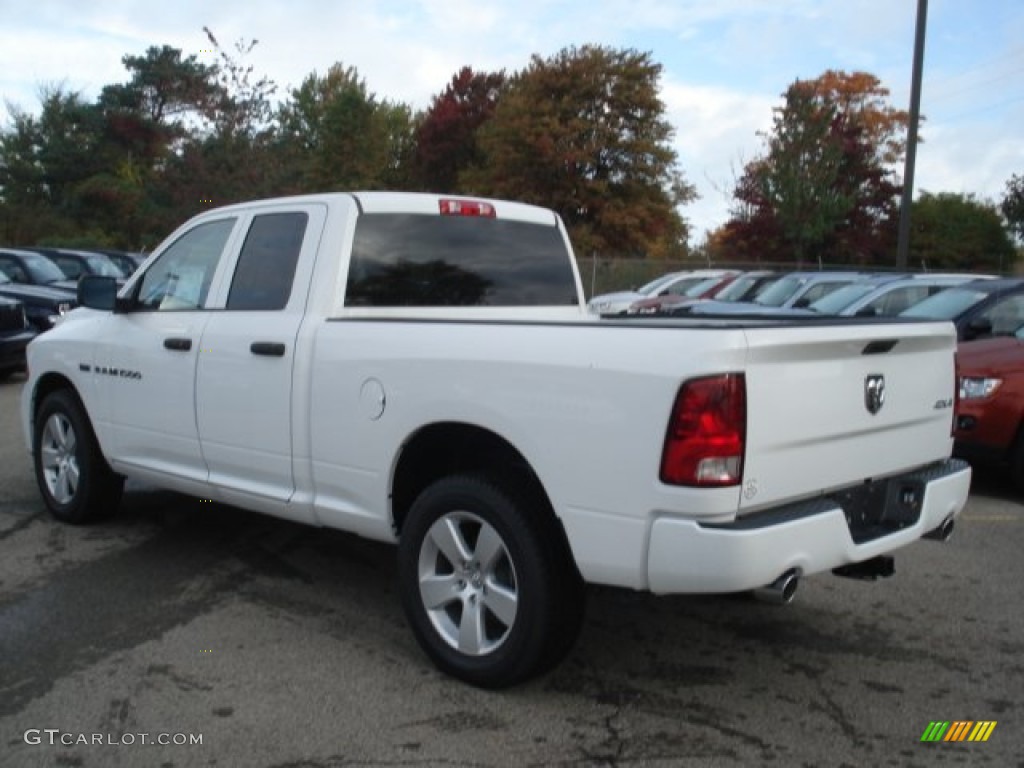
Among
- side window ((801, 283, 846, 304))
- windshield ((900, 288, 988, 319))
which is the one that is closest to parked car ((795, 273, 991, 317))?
windshield ((900, 288, 988, 319))

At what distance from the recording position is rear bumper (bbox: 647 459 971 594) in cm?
336

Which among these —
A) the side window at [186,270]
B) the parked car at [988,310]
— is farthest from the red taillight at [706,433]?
the parked car at [988,310]

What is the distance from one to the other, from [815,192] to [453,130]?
31114 millimetres

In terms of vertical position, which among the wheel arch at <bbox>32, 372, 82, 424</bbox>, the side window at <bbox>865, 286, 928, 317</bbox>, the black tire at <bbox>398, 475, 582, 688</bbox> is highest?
the side window at <bbox>865, 286, 928, 317</bbox>

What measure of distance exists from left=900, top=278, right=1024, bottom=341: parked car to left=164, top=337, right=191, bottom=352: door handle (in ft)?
19.9

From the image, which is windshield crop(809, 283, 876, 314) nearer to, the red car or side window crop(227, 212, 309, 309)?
the red car

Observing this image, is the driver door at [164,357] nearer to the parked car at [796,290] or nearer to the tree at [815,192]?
the parked car at [796,290]

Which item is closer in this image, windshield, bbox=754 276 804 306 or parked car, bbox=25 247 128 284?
windshield, bbox=754 276 804 306

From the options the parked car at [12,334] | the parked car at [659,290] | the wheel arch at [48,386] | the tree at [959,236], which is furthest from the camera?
A: the tree at [959,236]

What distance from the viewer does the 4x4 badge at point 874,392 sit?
3.91m

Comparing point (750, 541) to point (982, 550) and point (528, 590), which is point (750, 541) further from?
point (982, 550)

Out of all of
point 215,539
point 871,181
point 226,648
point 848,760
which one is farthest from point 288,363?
point 871,181

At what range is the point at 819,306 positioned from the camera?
14.2 m

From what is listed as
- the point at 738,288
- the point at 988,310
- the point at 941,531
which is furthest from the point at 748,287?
the point at 941,531
